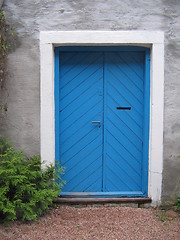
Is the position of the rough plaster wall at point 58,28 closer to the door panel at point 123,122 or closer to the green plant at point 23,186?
the green plant at point 23,186

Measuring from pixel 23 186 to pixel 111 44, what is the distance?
90.7 inches

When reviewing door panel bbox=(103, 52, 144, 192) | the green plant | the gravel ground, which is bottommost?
the gravel ground

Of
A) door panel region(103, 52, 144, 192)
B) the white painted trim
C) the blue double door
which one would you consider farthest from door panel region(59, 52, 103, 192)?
the white painted trim

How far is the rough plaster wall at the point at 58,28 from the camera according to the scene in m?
4.38

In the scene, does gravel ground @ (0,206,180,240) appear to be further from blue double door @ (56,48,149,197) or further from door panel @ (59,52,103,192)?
door panel @ (59,52,103,192)

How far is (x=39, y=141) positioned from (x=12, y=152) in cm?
41

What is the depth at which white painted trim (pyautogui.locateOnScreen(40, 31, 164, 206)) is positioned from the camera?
14.3 ft

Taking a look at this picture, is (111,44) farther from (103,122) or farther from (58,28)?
(103,122)

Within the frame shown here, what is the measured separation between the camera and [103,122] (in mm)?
4684

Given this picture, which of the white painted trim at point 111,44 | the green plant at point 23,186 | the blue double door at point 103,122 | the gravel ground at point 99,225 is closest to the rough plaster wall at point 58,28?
the white painted trim at point 111,44

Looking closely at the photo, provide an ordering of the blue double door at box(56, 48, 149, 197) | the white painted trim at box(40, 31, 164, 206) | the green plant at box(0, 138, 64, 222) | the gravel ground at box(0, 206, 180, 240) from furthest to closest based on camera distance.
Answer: the blue double door at box(56, 48, 149, 197)
the white painted trim at box(40, 31, 164, 206)
the green plant at box(0, 138, 64, 222)
the gravel ground at box(0, 206, 180, 240)

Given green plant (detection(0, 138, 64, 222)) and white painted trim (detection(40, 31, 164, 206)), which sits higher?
white painted trim (detection(40, 31, 164, 206))

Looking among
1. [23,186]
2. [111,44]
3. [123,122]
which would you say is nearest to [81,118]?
[123,122]

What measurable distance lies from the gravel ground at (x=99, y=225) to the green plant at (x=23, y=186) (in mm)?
163
